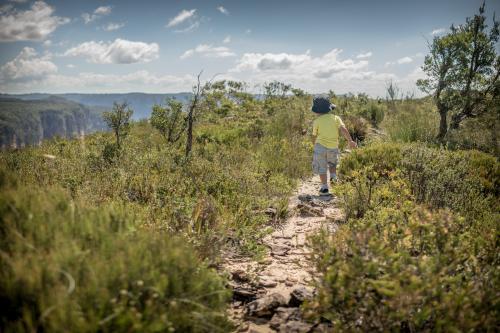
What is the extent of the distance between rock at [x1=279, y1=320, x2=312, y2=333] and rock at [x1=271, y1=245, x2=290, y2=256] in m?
1.51

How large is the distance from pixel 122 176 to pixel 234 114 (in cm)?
1274

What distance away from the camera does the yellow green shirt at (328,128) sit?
7137 millimetres

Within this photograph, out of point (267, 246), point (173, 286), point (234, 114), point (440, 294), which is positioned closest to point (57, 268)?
point (173, 286)

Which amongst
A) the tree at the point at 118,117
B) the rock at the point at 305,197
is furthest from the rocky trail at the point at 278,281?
the tree at the point at 118,117

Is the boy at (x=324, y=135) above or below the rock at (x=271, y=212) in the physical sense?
above

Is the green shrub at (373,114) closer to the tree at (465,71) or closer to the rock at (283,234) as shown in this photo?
the tree at (465,71)

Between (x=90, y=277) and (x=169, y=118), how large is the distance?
8.28 m

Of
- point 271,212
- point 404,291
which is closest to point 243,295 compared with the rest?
point 404,291

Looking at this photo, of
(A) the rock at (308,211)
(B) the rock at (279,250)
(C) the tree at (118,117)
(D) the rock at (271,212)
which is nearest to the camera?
(B) the rock at (279,250)

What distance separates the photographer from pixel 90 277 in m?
1.93

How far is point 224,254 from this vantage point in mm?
4008

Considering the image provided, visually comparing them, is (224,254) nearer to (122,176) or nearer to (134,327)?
(134,327)

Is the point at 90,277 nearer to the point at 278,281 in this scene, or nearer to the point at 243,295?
the point at 243,295

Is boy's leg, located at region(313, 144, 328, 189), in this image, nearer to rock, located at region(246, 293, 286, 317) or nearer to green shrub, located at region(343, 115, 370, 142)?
rock, located at region(246, 293, 286, 317)
